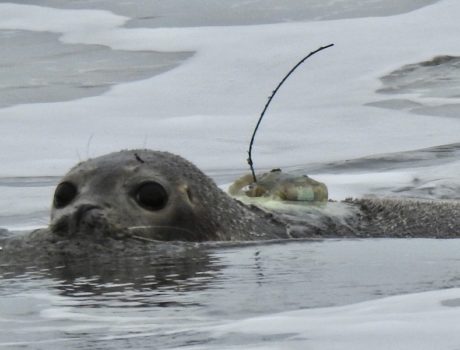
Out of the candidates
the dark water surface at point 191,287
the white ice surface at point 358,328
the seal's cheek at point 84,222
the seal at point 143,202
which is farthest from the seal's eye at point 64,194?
the white ice surface at point 358,328

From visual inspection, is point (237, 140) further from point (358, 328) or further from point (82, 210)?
point (358, 328)

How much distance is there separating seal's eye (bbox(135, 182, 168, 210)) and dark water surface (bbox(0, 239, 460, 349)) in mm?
225

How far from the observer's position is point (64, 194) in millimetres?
6137

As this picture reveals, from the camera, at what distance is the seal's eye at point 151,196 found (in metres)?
6.00

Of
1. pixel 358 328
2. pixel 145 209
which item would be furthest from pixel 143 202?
pixel 358 328

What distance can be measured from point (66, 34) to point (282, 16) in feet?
7.52

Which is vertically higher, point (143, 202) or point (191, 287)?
point (143, 202)

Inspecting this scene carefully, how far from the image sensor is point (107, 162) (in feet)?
20.2

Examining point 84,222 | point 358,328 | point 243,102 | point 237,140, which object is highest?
point 243,102

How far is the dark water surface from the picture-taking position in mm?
4398

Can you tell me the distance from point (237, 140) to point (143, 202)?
19.0ft

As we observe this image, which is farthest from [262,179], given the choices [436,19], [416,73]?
[436,19]

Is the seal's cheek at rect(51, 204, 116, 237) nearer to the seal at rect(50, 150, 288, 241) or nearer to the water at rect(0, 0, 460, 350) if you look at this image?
the seal at rect(50, 150, 288, 241)

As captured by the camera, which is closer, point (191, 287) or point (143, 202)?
point (191, 287)
